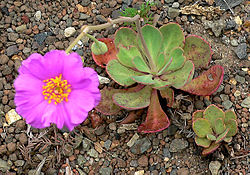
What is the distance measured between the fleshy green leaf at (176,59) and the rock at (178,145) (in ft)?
2.39

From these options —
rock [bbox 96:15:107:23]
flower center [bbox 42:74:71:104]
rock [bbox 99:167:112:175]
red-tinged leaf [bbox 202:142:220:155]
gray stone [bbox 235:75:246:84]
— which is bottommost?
rock [bbox 99:167:112:175]

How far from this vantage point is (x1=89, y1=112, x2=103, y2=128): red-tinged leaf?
11.4 ft

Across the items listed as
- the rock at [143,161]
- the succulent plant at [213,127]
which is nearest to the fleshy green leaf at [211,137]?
the succulent plant at [213,127]

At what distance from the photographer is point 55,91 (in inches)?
106

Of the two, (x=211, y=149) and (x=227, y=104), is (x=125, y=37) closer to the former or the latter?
(x=227, y=104)

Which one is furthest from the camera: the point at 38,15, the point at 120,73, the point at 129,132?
the point at 38,15

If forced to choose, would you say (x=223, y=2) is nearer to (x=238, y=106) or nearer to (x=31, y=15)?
(x=238, y=106)

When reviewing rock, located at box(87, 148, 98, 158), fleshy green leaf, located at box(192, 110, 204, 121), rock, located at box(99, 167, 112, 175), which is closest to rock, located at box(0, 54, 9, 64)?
rock, located at box(87, 148, 98, 158)

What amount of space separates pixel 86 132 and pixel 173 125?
35.1 inches

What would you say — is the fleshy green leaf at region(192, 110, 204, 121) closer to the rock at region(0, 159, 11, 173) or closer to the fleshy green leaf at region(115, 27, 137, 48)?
the fleshy green leaf at region(115, 27, 137, 48)

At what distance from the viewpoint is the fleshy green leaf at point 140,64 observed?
126 inches

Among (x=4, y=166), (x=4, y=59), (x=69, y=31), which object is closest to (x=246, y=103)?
(x=69, y=31)

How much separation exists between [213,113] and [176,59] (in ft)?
2.10

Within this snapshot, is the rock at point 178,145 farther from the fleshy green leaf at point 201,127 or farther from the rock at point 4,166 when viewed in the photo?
the rock at point 4,166
